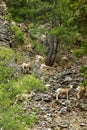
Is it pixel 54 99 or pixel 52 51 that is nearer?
pixel 54 99

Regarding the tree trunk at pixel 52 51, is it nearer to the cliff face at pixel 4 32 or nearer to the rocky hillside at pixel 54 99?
the rocky hillside at pixel 54 99

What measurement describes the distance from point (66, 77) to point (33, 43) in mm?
6990

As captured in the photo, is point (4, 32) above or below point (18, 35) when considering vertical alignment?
above

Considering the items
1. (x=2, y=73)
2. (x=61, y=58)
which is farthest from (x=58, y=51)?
(x=2, y=73)

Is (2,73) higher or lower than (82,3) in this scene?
lower

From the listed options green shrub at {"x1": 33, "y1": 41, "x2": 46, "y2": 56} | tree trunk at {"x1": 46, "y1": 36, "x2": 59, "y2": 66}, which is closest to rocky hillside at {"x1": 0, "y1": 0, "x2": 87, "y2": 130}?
tree trunk at {"x1": 46, "y1": 36, "x2": 59, "y2": 66}

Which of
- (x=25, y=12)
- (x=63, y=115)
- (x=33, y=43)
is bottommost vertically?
(x=63, y=115)

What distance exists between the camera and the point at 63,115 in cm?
1923

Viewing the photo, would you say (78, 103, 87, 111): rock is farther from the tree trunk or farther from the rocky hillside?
the tree trunk

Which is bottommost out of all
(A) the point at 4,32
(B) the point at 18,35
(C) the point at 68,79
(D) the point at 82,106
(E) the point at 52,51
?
(D) the point at 82,106

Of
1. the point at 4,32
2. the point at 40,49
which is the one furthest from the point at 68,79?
the point at 4,32

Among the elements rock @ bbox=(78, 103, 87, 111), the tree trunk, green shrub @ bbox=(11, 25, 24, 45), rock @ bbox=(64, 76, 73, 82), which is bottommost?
rock @ bbox=(78, 103, 87, 111)

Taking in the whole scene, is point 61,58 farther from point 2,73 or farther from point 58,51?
point 2,73

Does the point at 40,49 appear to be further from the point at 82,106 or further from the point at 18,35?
the point at 82,106
